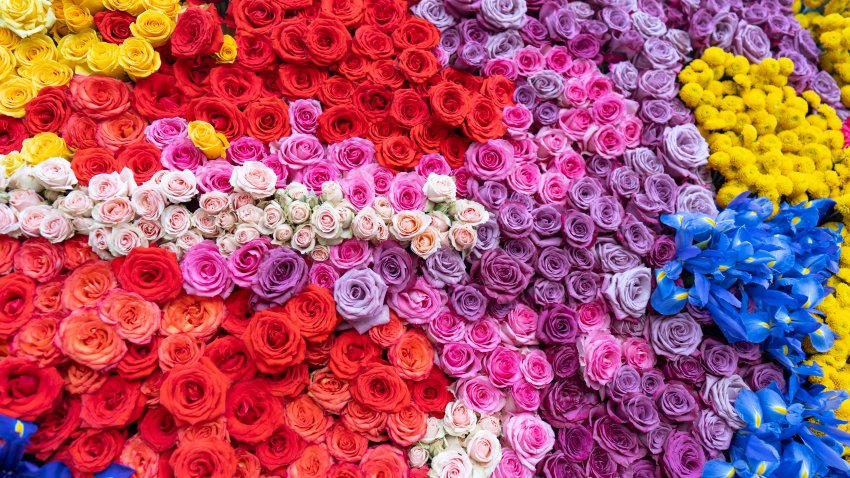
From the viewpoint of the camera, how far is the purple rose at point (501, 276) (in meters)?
1.63

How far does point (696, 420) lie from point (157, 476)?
1565 mm

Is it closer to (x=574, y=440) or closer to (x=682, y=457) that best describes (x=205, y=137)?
(x=574, y=440)

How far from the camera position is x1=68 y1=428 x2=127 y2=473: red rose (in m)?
1.33

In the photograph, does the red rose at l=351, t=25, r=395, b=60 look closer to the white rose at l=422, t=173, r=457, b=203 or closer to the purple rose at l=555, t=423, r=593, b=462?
the white rose at l=422, t=173, r=457, b=203

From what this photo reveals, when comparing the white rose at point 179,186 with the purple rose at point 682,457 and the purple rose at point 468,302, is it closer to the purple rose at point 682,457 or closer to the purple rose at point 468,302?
the purple rose at point 468,302

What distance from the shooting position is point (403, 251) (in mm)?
1573

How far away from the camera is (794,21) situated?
2.36m

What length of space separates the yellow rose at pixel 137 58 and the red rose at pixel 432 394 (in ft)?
4.27

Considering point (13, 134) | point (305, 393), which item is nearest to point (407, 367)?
point (305, 393)

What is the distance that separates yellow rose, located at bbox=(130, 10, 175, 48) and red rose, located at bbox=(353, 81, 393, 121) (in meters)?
0.64

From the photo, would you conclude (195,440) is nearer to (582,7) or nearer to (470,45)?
(470,45)

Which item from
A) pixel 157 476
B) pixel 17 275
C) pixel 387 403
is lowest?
pixel 157 476

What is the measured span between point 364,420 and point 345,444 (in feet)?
0.28

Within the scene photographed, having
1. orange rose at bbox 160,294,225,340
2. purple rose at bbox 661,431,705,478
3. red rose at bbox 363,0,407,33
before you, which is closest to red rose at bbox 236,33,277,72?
red rose at bbox 363,0,407,33
